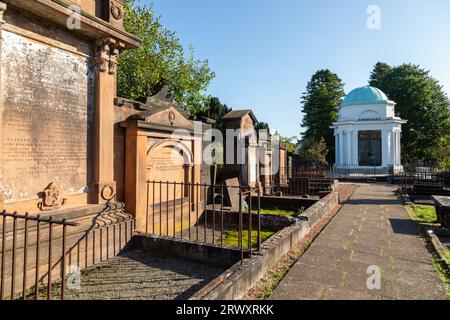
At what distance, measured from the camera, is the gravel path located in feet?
12.5

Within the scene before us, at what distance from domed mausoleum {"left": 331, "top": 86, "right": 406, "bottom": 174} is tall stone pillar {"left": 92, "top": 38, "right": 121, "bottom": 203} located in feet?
80.7

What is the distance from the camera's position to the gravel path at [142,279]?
3.81 metres

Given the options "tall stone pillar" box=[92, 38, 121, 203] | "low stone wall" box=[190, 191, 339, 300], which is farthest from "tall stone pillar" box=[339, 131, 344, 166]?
"tall stone pillar" box=[92, 38, 121, 203]

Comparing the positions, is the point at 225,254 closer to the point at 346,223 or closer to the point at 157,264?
the point at 157,264

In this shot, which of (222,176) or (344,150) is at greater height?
(344,150)

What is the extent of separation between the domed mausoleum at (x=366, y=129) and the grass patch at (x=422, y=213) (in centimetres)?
1683

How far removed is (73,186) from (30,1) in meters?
2.91

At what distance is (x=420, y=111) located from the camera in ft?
107

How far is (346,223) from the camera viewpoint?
7.60m

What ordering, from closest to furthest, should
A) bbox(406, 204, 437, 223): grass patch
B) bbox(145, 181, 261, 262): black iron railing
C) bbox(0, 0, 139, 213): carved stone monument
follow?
bbox(0, 0, 139, 213): carved stone monument < bbox(145, 181, 261, 262): black iron railing < bbox(406, 204, 437, 223): grass patch

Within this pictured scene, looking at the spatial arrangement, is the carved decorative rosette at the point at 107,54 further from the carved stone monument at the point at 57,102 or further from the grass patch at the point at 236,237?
the grass patch at the point at 236,237

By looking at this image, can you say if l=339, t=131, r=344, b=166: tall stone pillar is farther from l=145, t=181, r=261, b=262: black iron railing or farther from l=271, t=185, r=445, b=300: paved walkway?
l=145, t=181, r=261, b=262: black iron railing

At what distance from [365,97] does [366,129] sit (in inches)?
135

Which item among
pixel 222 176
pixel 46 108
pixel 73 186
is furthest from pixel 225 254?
pixel 222 176
